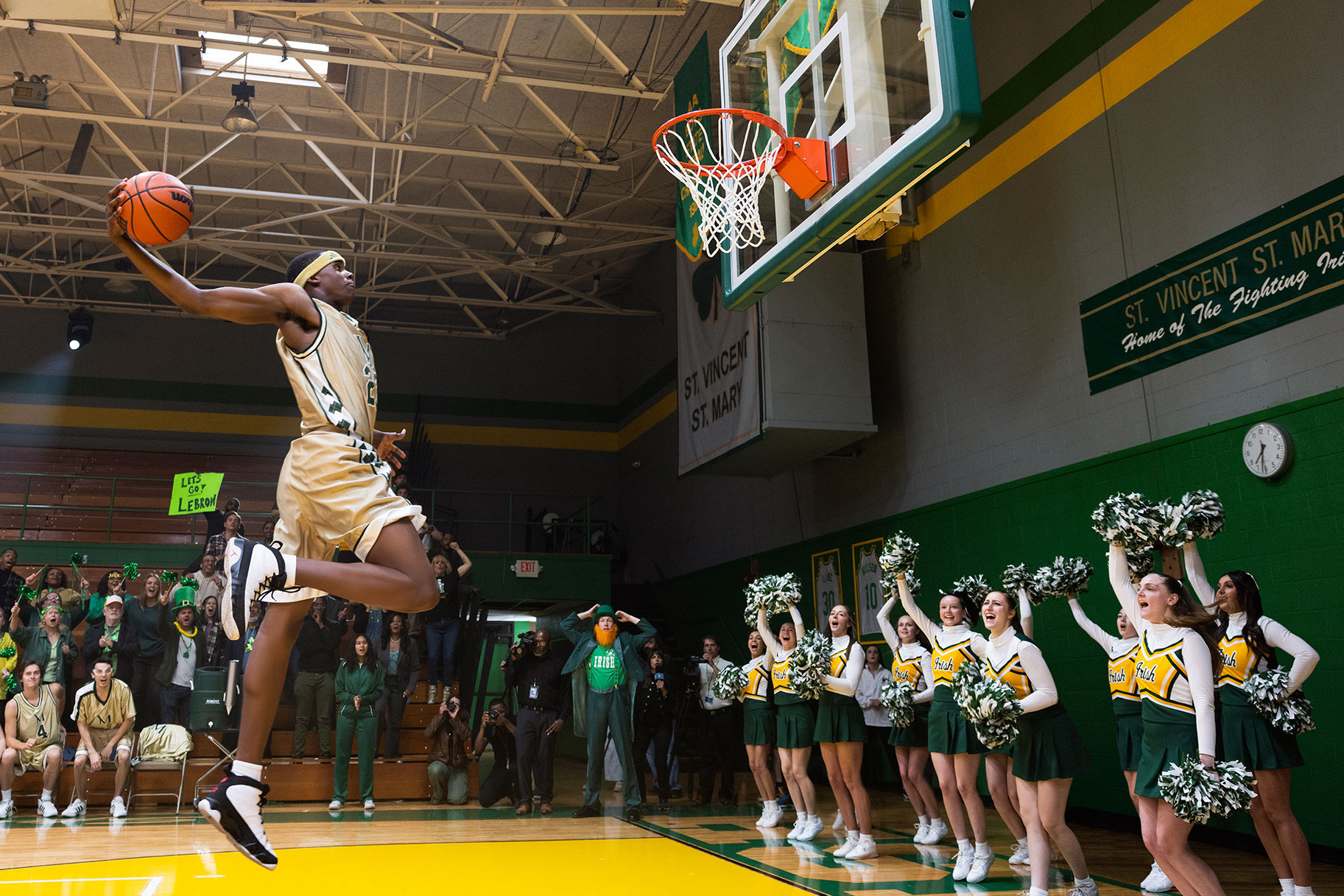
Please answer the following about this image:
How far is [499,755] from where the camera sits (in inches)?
418

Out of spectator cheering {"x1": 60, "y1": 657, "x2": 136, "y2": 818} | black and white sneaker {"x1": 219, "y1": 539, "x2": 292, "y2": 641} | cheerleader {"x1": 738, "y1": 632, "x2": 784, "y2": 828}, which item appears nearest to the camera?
black and white sneaker {"x1": 219, "y1": 539, "x2": 292, "y2": 641}

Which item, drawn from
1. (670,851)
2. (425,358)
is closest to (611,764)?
(670,851)

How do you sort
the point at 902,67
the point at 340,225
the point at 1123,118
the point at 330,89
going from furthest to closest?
1. the point at 340,225
2. the point at 330,89
3. the point at 1123,118
4. the point at 902,67

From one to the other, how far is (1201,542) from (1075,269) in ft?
8.74

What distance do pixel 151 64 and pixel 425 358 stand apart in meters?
9.16

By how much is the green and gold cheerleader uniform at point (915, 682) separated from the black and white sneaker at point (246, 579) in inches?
228

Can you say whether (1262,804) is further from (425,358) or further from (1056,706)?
(425,358)

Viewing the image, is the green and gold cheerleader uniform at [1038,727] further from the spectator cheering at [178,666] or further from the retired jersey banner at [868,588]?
the spectator cheering at [178,666]

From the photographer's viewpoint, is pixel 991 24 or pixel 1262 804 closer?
pixel 1262 804

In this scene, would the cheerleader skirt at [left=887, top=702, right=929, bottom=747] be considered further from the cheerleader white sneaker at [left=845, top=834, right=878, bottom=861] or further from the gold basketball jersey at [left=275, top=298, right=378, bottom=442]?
the gold basketball jersey at [left=275, top=298, right=378, bottom=442]

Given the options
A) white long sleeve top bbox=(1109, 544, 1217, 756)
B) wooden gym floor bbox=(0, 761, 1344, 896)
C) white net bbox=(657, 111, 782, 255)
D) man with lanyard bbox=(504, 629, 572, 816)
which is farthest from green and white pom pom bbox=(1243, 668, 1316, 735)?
man with lanyard bbox=(504, 629, 572, 816)

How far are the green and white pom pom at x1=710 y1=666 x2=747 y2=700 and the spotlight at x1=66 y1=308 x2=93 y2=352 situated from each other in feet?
50.0

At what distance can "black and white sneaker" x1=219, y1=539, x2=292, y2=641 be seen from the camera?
294 cm

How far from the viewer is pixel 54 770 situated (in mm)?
9430
